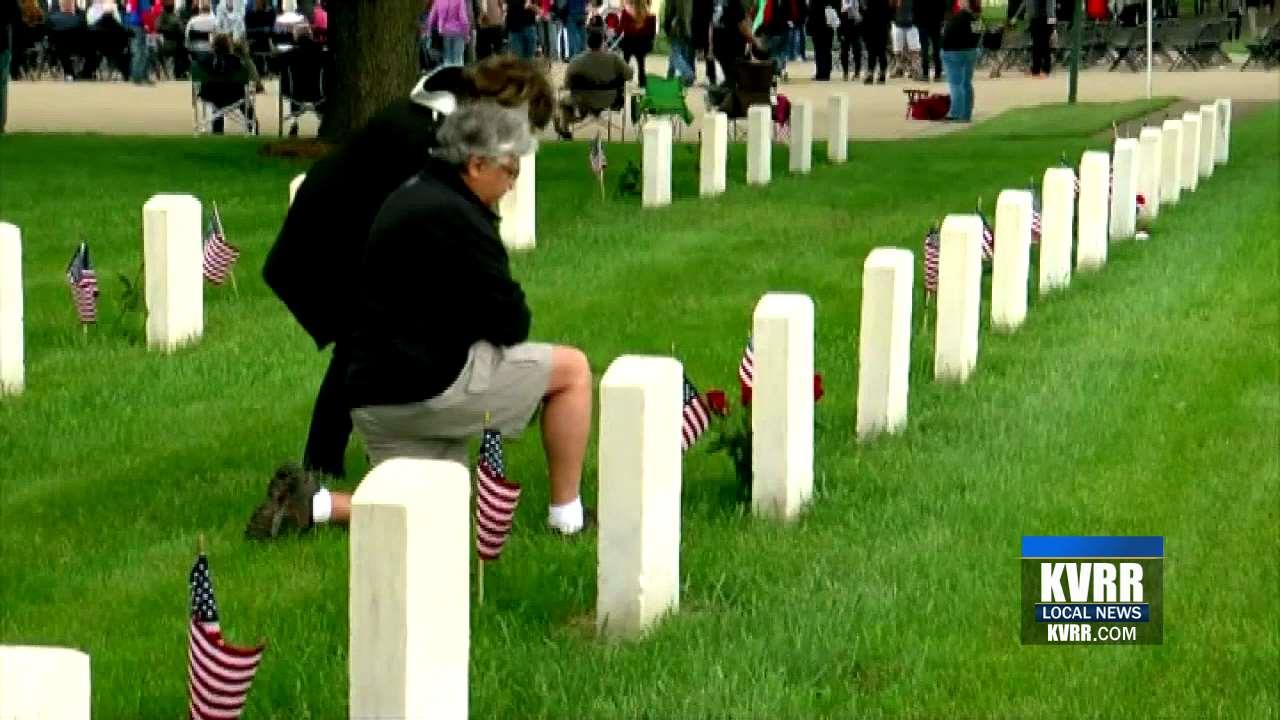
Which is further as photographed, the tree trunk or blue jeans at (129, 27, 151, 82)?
blue jeans at (129, 27, 151, 82)

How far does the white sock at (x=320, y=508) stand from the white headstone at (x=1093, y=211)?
8004 millimetres

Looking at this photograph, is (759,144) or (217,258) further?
(759,144)

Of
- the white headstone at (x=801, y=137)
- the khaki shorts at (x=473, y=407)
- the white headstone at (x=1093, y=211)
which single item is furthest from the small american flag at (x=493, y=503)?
the white headstone at (x=801, y=137)

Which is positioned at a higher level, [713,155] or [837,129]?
[713,155]

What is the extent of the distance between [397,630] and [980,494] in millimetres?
4295

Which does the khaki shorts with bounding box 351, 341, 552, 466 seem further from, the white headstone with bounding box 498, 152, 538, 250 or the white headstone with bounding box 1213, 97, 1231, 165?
the white headstone with bounding box 1213, 97, 1231, 165

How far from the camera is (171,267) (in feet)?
42.3

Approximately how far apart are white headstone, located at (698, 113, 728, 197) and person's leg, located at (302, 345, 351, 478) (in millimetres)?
11601

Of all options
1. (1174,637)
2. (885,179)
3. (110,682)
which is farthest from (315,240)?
(885,179)

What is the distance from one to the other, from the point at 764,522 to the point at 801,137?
15077 millimetres

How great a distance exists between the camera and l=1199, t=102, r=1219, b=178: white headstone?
23780mm

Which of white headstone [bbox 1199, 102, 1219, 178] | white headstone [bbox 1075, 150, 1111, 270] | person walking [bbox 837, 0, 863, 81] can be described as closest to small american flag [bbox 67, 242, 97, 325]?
white headstone [bbox 1075, 150, 1111, 270]

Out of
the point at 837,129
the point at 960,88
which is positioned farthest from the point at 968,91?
the point at 837,129

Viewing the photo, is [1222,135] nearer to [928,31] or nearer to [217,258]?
[217,258]
